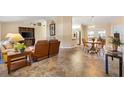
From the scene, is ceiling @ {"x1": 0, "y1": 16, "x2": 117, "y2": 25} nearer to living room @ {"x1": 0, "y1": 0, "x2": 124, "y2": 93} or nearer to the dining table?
living room @ {"x1": 0, "y1": 0, "x2": 124, "y2": 93}

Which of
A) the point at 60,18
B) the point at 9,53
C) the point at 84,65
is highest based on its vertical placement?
the point at 60,18

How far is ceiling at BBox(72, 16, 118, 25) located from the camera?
266cm

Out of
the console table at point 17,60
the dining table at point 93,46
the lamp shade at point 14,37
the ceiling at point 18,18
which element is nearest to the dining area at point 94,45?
the dining table at point 93,46

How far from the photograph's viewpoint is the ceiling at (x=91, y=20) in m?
2.66

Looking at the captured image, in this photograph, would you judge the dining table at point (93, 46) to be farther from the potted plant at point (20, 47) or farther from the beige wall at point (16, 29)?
the potted plant at point (20, 47)

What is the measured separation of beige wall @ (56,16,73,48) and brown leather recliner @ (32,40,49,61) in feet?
1.00

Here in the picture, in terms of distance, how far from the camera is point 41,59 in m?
2.91

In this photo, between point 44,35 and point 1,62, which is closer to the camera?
point 1,62

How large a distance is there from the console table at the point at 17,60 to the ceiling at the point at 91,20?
3.40 ft

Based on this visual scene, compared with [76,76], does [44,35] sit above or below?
above

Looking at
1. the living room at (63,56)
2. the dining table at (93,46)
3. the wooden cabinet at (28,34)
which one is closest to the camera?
the living room at (63,56)
